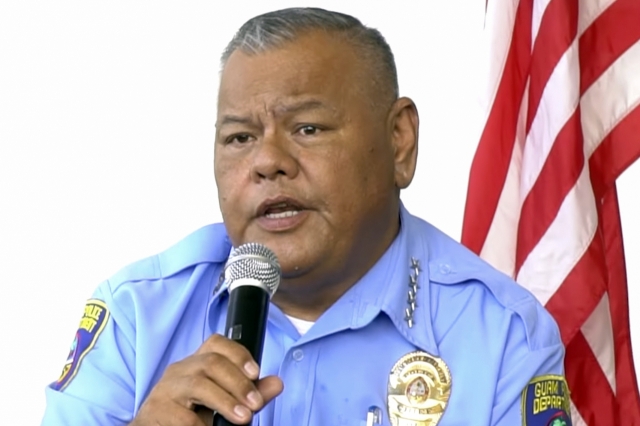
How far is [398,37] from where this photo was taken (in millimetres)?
3414

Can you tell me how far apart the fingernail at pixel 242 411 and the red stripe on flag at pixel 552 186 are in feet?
5.03

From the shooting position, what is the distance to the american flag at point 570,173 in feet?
9.39

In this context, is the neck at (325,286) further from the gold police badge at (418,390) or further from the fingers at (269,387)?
the fingers at (269,387)

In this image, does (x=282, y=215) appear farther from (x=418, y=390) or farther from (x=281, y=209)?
(x=418, y=390)

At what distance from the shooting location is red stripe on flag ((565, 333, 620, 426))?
113 inches

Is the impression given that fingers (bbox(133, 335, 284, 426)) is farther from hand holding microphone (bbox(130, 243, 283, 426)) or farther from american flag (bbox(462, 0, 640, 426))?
american flag (bbox(462, 0, 640, 426))

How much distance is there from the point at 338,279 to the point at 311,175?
0.84 feet

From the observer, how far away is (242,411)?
5.05ft

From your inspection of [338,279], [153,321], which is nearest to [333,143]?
[338,279]

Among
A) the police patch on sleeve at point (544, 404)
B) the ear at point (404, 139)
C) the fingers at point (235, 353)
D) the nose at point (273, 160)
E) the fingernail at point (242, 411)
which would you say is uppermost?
the ear at point (404, 139)

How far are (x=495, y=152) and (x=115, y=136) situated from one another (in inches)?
45.5

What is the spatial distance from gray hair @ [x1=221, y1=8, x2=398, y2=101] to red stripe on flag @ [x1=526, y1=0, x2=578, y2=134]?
2.48ft

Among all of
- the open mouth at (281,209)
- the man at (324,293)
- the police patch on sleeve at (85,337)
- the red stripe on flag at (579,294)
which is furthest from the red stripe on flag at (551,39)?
the police patch on sleeve at (85,337)

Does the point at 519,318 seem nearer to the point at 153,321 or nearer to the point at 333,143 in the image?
the point at 333,143
